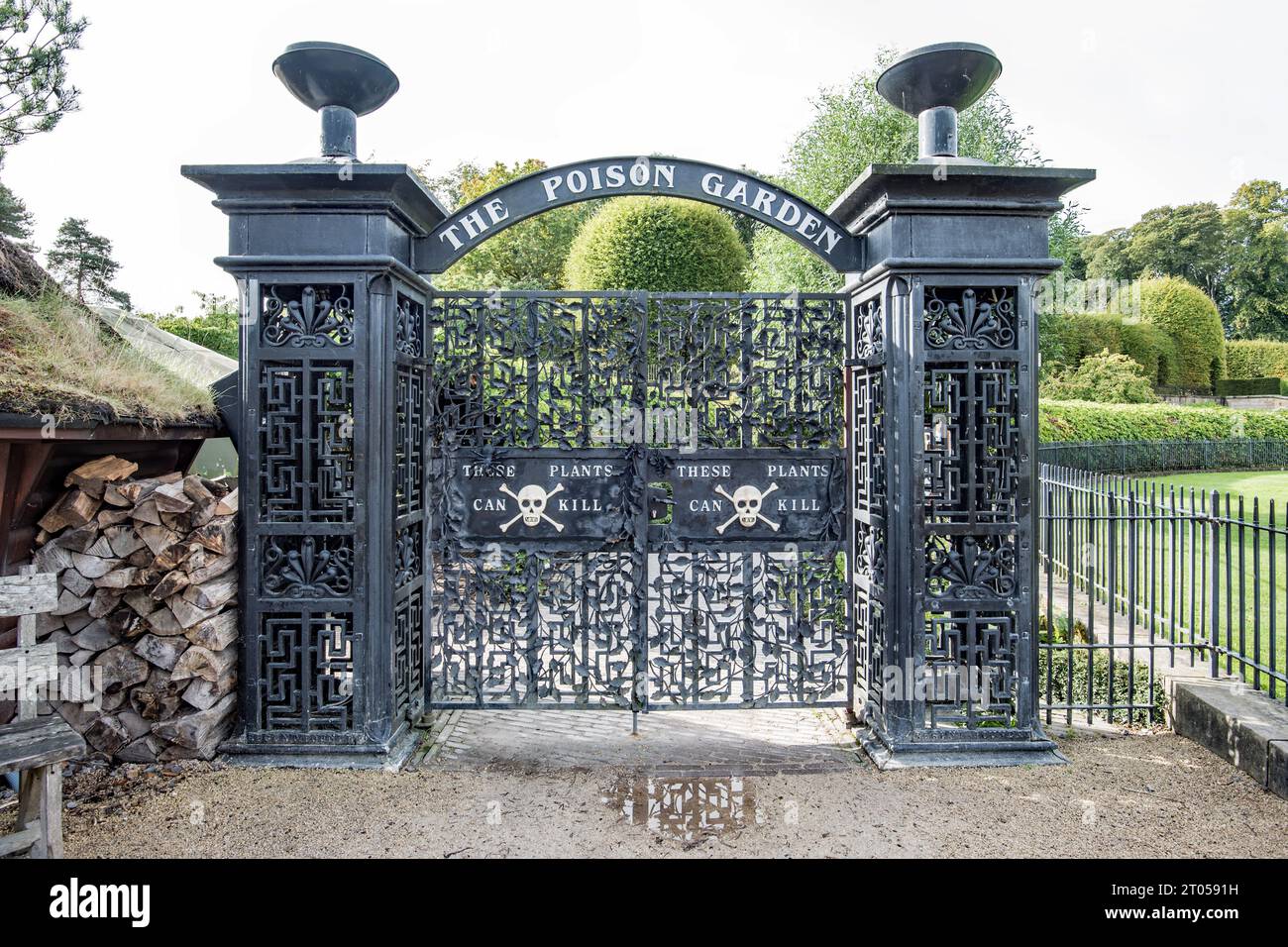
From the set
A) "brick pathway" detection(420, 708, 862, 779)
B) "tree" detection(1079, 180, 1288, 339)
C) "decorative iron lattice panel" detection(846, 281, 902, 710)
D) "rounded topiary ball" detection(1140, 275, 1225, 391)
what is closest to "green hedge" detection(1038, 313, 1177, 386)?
"rounded topiary ball" detection(1140, 275, 1225, 391)

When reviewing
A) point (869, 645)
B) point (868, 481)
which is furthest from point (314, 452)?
point (869, 645)

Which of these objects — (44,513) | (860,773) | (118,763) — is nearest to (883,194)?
(860,773)

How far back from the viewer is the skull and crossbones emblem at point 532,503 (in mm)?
4676

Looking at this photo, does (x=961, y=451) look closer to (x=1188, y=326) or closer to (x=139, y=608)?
(x=139, y=608)

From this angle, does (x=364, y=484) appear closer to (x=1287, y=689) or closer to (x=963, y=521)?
(x=963, y=521)

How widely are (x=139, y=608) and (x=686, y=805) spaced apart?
322 cm

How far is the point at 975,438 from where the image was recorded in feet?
14.2

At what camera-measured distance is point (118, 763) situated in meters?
4.19

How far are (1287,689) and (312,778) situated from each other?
5.77 m

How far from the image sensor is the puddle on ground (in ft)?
12.1

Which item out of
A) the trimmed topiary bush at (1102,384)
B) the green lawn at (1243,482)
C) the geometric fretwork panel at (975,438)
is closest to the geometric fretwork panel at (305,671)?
the geometric fretwork panel at (975,438)

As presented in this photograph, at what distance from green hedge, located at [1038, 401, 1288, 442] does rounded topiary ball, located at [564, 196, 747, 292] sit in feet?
25.6

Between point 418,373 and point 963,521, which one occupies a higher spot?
point 418,373

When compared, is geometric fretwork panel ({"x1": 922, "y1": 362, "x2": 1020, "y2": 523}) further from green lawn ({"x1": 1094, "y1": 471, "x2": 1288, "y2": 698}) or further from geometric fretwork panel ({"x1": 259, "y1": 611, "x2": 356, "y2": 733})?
geometric fretwork panel ({"x1": 259, "y1": 611, "x2": 356, "y2": 733})
